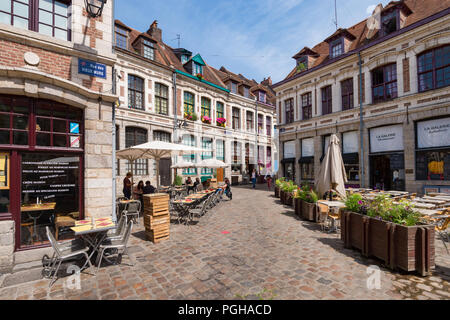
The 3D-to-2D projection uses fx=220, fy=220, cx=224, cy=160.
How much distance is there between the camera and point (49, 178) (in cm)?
509

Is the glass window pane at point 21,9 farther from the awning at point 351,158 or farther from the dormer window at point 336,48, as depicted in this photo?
the dormer window at point 336,48

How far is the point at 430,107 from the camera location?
11.6 m

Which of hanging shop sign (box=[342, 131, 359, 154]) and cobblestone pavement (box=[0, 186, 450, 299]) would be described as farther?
hanging shop sign (box=[342, 131, 359, 154])

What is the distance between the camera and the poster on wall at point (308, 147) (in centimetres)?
1815

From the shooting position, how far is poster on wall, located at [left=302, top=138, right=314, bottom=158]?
18.1 meters

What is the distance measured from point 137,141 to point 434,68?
59.9ft

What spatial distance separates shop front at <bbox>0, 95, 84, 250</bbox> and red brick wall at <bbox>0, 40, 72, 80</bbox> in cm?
69

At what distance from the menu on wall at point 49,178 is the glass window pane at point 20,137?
0.95ft

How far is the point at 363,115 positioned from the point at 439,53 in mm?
4585

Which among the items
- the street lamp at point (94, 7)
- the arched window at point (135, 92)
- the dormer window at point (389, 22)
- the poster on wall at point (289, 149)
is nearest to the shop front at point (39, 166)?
the street lamp at point (94, 7)

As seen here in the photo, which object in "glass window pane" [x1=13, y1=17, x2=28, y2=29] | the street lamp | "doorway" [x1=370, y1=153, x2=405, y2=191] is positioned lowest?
"doorway" [x1=370, y1=153, x2=405, y2=191]

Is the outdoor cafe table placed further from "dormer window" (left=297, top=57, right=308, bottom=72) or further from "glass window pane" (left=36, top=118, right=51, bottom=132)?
"dormer window" (left=297, top=57, right=308, bottom=72)

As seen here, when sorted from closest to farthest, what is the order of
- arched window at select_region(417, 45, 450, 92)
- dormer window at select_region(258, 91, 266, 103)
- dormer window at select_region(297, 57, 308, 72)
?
1. arched window at select_region(417, 45, 450, 92)
2. dormer window at select_region(297, 57, 308, 72)
3. dormer window at select_region(258, 91, 266, 103)

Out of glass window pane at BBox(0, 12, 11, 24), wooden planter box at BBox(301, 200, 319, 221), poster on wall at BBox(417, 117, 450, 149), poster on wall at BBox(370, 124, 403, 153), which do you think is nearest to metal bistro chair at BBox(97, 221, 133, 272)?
glass window pane at BBox(0, 12, 11, 24)
